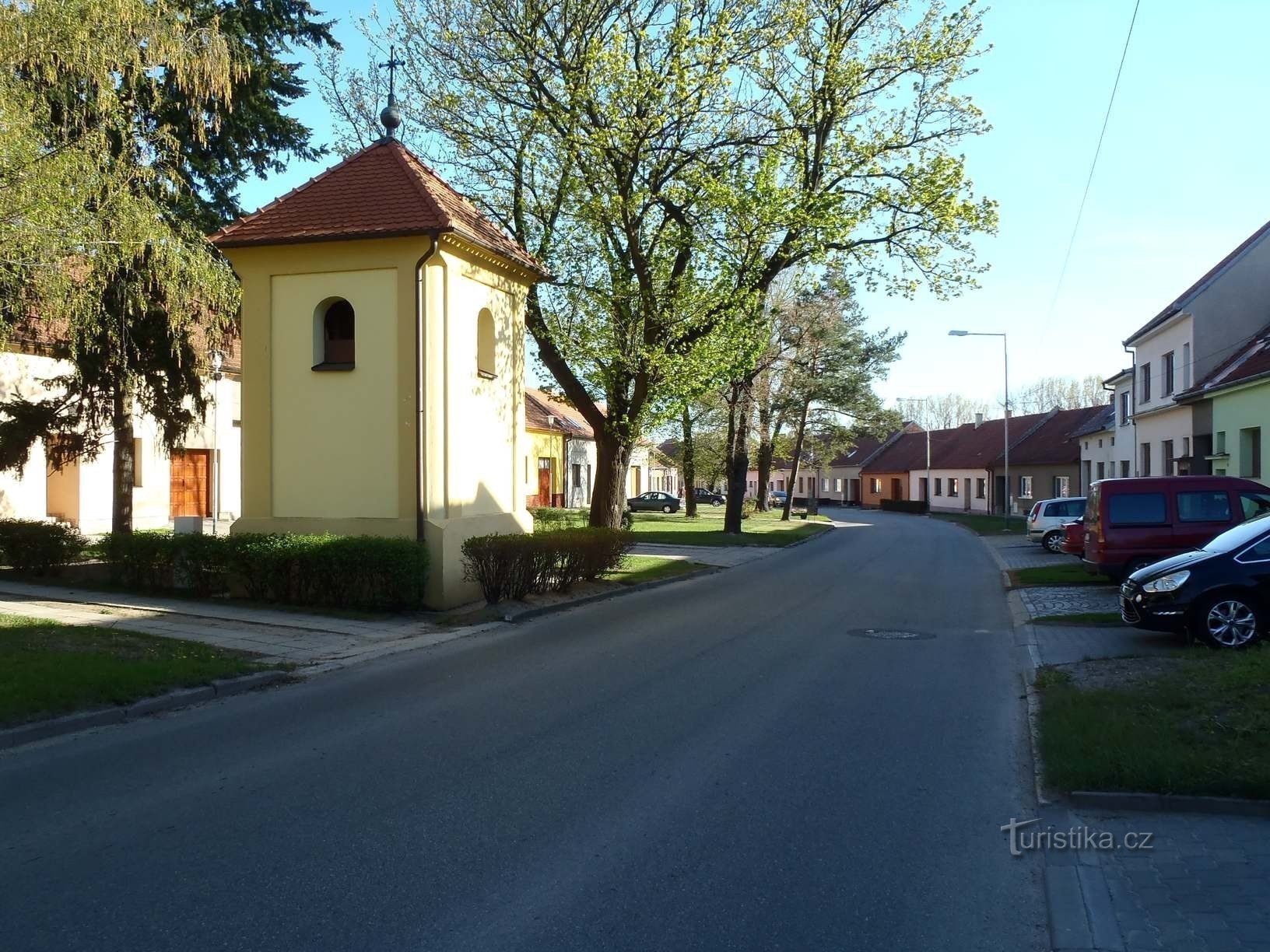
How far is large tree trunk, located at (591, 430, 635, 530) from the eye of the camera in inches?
883

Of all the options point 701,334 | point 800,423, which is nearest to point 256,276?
point 701,334

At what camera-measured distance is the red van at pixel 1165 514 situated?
1672 centimetres

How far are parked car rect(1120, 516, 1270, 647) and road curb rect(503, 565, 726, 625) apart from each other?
26.0 ft

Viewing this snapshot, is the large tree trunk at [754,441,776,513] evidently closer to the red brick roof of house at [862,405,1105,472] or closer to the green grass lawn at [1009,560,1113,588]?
the red brick roof of house at [862,405,1105,472]

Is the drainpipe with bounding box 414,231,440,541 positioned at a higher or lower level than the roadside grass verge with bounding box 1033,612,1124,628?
higher

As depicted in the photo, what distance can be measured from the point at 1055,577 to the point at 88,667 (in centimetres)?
1760

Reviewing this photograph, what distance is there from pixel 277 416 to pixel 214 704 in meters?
7.93

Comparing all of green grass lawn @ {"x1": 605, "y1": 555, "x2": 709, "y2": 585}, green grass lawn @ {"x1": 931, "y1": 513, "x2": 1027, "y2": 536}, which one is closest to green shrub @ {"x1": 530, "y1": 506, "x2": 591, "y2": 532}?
green grass lawn @ {"x1": 605, "y1": 555, "x2": 709, "y2": 585}

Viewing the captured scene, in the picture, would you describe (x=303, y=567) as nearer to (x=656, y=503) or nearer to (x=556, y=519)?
(x=556, y=519)

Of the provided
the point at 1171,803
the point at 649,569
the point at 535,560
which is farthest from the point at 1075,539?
the point at 1171,803

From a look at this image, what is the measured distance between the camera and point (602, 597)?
677 inches

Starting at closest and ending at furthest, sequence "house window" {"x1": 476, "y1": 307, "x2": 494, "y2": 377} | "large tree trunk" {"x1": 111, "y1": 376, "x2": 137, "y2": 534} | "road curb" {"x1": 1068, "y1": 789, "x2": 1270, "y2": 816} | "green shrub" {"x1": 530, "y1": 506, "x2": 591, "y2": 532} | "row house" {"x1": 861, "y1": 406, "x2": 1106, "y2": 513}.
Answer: "road curb" {"x1": 1068, "y1": 789, "x2": 1270, "y2": 816} < "house window" {"x1": 476, "y1": 307, "x2": 494, "y2": 377} < "large tree trunk" {"x1": 111, "y1": 376, "x2": 137, "y2": 534} < "green shrub" {"x1": 530, "y1": 506, "x2": 591, "y2": 532} < "row house" {"x1": 861, "y1": 406, "x2": 1106, "y2": 513}

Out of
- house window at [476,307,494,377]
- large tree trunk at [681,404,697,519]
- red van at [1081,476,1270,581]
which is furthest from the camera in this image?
large tree trunk at [681,404,697,519]

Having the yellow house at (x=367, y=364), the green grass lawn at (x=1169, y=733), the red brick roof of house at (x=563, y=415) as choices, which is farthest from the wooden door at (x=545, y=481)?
the green grass lawn at (x=1169, y=733)
